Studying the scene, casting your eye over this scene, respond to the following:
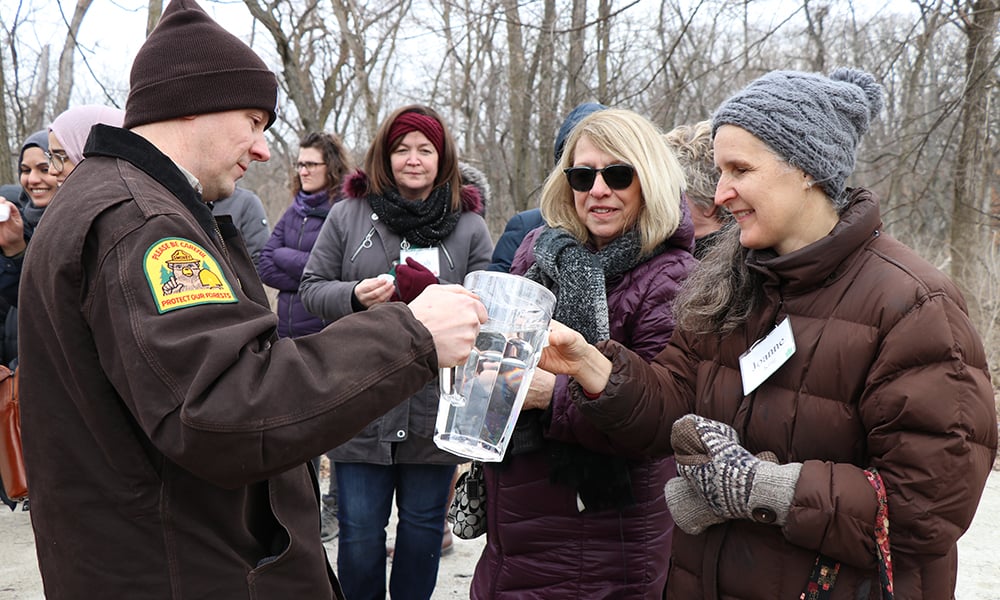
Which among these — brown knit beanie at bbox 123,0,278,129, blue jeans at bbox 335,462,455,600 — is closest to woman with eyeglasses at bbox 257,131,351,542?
blue jeans at bbox 335,462,455,600

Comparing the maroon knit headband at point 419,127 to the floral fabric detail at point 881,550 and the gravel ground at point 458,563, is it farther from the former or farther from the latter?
the floral fabric detail at point 881,550

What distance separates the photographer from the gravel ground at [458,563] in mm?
3977

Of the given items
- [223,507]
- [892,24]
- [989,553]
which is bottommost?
[989,553]

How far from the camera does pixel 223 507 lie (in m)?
1.49

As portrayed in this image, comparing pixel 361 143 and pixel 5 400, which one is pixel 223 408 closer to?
pixel 5 400

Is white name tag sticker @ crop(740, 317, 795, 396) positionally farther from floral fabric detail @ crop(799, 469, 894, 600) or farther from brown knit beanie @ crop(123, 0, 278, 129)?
brown knit beanie @ crop(123, 0, 278, 129)

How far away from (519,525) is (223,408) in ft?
4.68

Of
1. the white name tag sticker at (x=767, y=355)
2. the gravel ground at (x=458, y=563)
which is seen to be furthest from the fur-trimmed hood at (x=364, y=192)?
the white name tag sticker at (x=767, y=355)

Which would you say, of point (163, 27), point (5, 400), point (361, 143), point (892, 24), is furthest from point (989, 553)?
point (361, 143)

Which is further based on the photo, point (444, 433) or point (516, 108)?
point (516, 108)

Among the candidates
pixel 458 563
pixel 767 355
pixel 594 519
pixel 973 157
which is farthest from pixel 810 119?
pixel 973 157

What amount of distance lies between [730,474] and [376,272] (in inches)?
84.8

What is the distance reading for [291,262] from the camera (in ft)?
16.1

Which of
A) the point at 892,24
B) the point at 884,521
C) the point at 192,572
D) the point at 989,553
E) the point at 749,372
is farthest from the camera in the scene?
the point at 892,24
